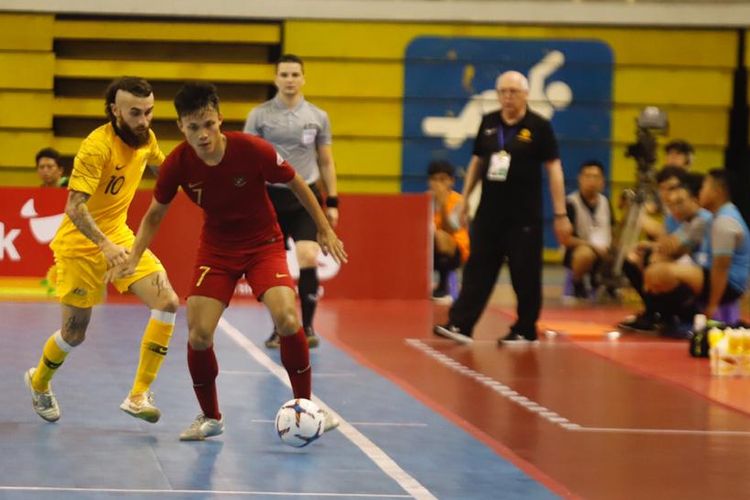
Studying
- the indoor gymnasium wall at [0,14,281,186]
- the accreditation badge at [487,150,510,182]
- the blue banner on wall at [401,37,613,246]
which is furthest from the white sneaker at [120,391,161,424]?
the blue banner on wall at [401,37,613,246]

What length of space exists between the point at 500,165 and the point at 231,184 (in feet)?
14.6

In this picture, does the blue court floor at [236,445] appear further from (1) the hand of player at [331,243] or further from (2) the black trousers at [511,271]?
(2) the black trousers at [511,271]

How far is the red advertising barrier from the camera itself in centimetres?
1423

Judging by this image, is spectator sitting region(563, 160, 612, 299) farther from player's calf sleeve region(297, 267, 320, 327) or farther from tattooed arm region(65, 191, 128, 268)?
tattooed arm region(65, 191, 128, 268)

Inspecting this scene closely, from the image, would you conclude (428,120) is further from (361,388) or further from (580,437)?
(580,437)

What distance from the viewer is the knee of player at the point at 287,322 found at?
7.24 m

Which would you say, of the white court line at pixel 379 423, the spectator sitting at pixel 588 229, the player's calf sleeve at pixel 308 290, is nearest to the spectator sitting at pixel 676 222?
the spectator sitting at pixel 588 229

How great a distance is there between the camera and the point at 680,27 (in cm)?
1900

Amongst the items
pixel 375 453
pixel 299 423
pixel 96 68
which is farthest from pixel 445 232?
pixel 299 423

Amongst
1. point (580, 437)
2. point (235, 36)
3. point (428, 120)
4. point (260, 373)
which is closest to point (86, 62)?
point (235, 36)

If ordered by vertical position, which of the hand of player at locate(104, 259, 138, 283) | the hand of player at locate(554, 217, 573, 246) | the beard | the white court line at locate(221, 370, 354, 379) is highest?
the beard

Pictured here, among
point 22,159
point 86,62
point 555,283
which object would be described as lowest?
point 555,283

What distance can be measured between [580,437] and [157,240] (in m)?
7.19

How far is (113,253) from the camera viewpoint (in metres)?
7.40
